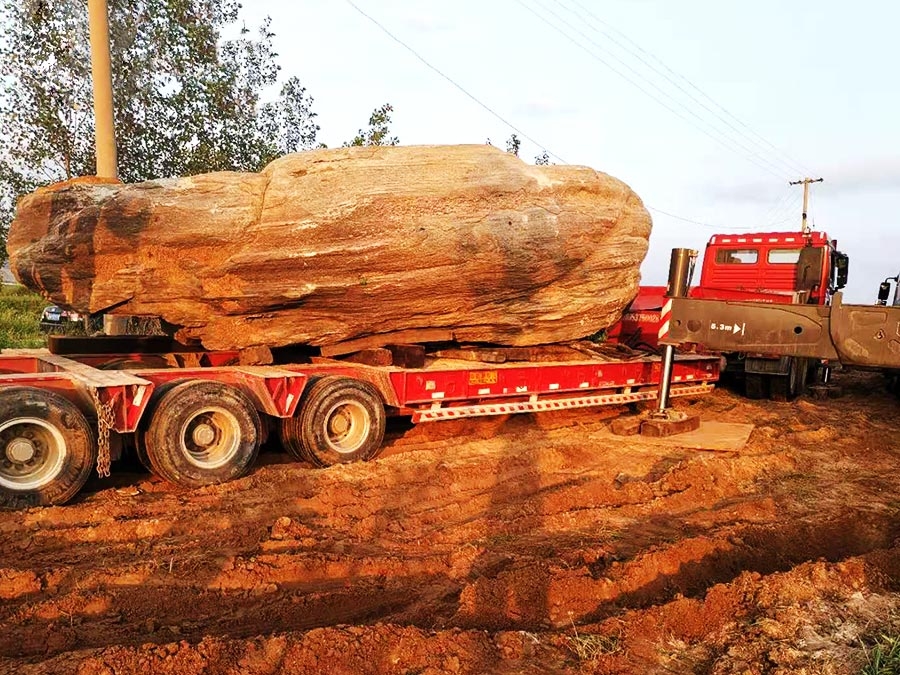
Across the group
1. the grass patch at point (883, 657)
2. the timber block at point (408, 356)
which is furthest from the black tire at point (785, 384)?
the grass patch at point (883, 657)

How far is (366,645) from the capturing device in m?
3.37

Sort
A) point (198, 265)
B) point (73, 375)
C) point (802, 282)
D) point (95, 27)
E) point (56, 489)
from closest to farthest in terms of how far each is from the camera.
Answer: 1. point (56, 489)
2. point (73, 375)
3. point (198, 265)
4. point (95, 27)
5. point (802, 282)

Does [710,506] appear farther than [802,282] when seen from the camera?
No

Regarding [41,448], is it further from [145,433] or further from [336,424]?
[336,424]

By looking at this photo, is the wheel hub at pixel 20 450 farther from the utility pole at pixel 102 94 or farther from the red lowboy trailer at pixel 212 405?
the utility pole at pixel 102 94

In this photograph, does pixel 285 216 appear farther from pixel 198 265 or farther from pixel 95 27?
pixel 95 27

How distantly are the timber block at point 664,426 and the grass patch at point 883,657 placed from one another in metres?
4.90

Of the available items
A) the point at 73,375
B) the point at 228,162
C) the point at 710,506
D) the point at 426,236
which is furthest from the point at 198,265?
the point at 228,162

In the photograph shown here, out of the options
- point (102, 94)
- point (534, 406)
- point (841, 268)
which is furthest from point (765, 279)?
point (102, 94)

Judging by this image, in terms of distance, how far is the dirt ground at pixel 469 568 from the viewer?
3334mm

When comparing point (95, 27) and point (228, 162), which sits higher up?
point (95, 27)

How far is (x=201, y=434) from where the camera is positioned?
6.43 meters

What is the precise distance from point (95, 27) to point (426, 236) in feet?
21.6

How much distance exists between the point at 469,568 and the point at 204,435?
3096mm
